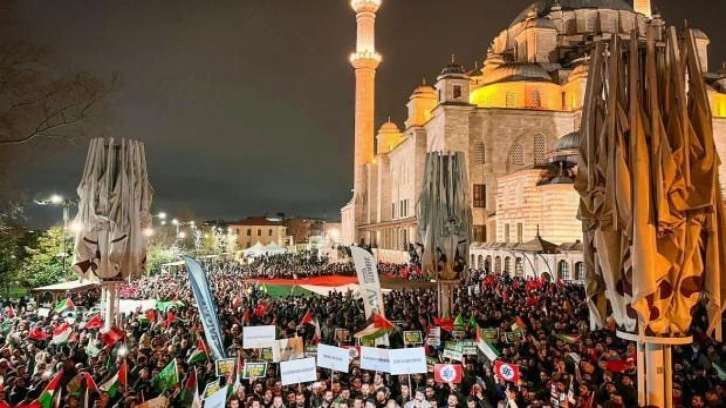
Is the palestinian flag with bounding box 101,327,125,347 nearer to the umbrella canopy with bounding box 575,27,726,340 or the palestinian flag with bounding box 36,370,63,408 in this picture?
the palestinian flag with bounding box 36,370,63,408

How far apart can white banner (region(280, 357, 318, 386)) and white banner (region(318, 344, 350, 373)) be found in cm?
40

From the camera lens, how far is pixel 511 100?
1809 inches

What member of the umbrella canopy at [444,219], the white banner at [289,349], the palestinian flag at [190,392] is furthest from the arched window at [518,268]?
the palestinian flag at [190,392]

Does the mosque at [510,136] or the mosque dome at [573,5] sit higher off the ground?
the mosque dome at [573,5]

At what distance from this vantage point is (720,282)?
5.13 m

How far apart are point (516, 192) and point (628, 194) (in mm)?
30904

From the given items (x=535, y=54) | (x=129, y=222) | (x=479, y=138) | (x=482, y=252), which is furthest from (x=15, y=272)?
(x=535, y=54)

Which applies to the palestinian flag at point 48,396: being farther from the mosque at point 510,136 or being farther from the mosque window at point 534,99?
the mosque window at point 534,99

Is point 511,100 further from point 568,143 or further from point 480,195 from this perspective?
point 568,143

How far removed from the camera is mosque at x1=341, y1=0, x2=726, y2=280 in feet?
107

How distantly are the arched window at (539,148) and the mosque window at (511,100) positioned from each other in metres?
3.63

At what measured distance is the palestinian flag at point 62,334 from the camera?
11172 millimetres

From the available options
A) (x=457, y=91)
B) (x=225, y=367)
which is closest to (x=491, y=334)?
(x=225, y=367)

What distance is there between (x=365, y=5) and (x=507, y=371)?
2298 inches
